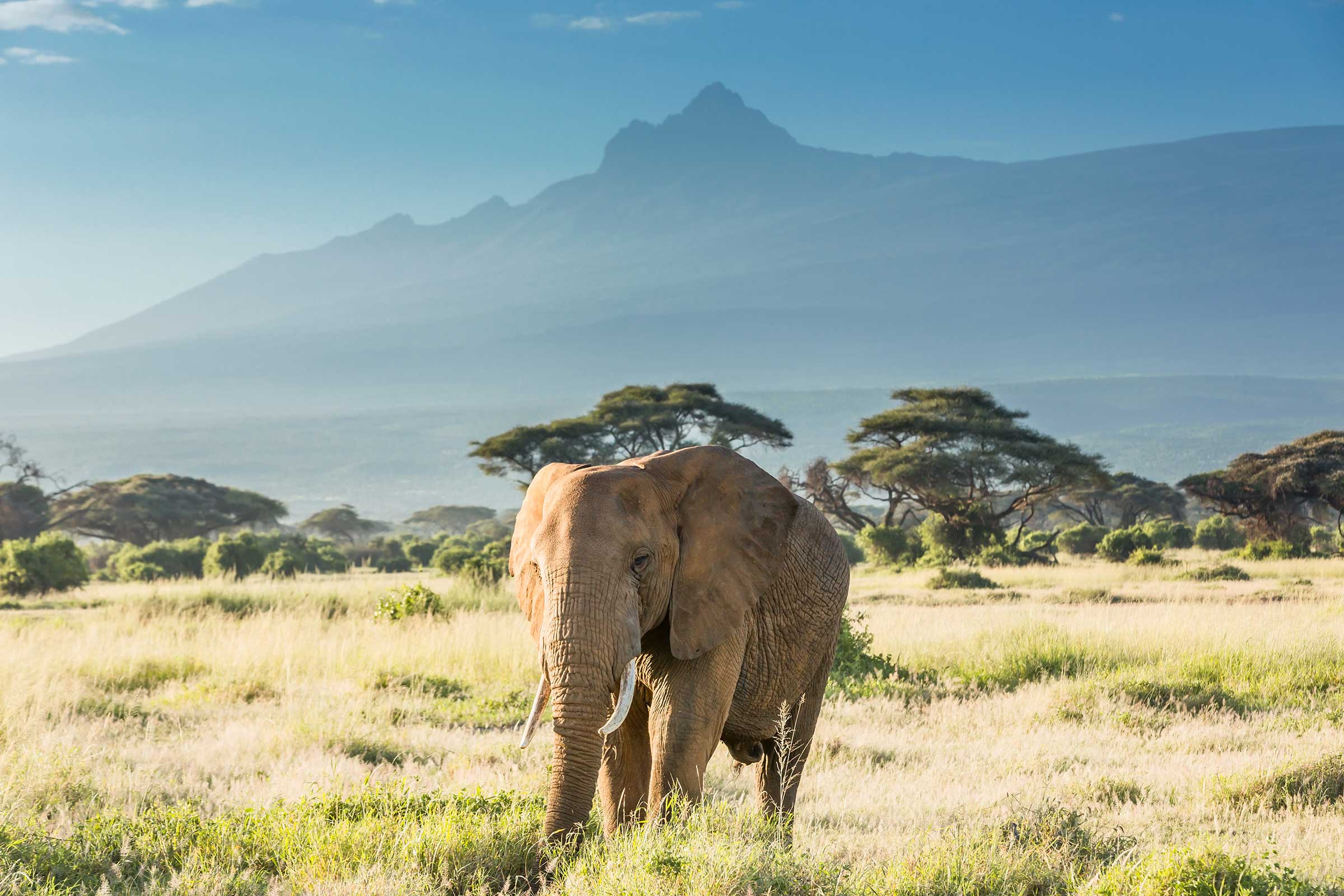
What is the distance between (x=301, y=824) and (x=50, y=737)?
306 cm

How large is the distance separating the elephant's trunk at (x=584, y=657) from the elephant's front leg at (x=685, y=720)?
0.46m

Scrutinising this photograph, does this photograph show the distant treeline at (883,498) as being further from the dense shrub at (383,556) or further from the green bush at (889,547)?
the dense shrub at (383,556)

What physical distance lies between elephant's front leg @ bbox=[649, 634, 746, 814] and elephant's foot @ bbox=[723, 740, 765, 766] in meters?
0.86

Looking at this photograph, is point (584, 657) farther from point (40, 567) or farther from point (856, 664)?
point (40, 567)

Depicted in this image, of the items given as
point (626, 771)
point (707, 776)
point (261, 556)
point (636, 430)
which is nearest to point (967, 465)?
point (636, 430)

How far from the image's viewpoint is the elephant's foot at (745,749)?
6.25 metres

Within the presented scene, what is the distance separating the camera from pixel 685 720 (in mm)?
5281

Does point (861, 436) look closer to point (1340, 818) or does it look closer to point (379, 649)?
point (379, 649)

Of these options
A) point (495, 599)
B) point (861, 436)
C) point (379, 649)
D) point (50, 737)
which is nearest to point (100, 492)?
point (861, 436)

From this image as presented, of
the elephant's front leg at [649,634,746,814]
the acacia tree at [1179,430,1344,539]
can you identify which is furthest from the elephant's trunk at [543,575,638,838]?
the acacia tree at [1179,430,1344,539]

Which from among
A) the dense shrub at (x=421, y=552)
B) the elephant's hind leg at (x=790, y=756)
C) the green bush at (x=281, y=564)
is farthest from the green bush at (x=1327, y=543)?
the elephant's hind leg at (x=790, y=756)

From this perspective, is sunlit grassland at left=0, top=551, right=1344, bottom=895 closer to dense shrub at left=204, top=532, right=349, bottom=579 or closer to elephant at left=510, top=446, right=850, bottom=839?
elephant at left=510, top=446, right=850, bottom=839

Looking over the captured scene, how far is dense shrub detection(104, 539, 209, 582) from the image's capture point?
31.0 m

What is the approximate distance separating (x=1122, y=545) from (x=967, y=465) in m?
5.34
